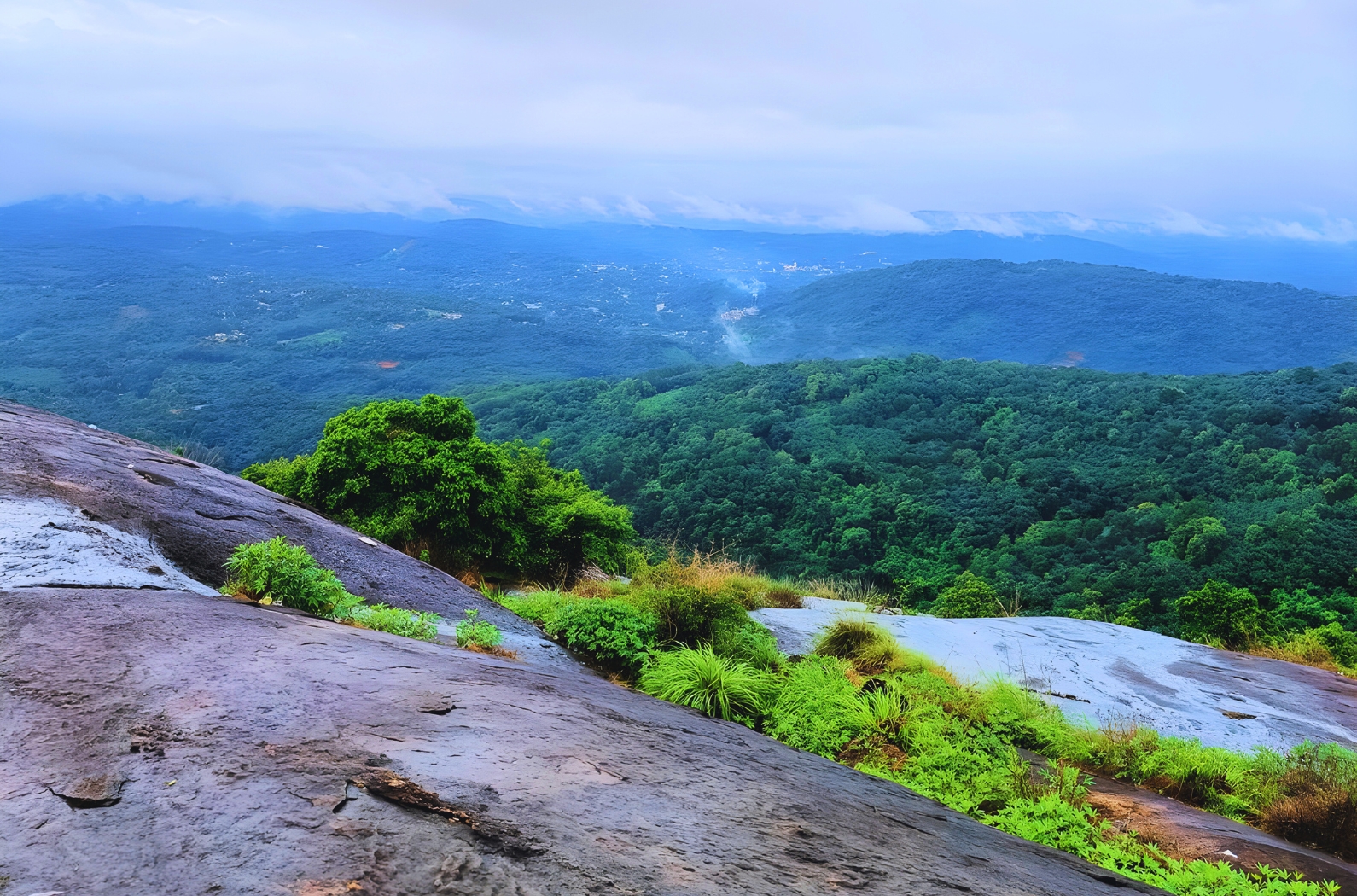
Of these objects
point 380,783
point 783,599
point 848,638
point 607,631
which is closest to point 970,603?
point 783,599

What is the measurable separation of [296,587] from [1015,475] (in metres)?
46.1

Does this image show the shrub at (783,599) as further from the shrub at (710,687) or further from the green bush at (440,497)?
the shrub at (710,687)

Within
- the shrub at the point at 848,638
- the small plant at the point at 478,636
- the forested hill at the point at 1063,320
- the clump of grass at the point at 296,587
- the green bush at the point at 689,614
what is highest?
the forested hill at the point at 1063,320

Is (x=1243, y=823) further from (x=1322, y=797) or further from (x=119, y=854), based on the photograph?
(x=119, y=854)

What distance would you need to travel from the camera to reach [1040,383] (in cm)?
6141

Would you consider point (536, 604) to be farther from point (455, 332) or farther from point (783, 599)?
point (455, 332)

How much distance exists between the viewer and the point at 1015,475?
4534 cm

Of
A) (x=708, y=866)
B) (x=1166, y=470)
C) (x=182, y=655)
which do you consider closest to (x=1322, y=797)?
(x=708, y=866)

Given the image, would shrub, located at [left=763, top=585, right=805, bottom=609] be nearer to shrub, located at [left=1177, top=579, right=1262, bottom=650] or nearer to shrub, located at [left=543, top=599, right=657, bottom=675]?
shrub, located at [left=543, top=599, right=657, bottom=675]

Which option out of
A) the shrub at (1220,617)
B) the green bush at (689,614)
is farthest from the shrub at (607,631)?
the shrub at (1220,617)

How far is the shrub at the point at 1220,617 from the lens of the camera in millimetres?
17266

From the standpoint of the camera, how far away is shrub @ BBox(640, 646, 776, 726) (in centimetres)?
654

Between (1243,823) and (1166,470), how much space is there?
43.6 m

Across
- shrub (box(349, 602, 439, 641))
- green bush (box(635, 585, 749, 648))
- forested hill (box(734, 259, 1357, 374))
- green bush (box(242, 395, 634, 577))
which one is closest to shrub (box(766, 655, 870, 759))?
green bush (box(635, 585, 749, 648))
